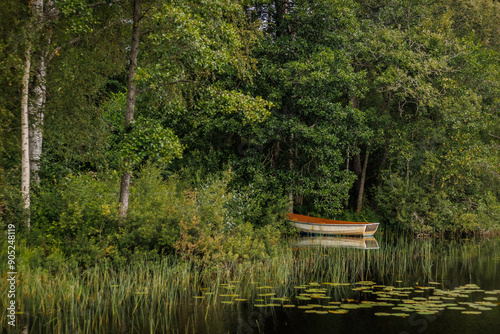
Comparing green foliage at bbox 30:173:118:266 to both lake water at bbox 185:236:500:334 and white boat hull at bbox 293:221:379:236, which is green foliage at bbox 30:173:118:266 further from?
white boat hull at bbox 293:221:379:236

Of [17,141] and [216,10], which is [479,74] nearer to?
[216,10]

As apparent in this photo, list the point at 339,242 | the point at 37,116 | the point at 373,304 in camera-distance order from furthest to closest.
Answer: the point at 339,242, the point at 37,116, the point at 373,304

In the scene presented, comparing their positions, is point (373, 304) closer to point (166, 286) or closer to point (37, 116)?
point (166, 286)

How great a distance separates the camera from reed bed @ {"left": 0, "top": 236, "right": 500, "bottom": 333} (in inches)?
353

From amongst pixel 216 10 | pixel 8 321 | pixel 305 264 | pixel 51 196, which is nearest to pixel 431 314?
pixel 305 264

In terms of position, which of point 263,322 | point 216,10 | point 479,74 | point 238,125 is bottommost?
point 263,322

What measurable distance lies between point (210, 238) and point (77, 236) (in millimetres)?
3454

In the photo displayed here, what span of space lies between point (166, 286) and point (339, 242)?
452 inches

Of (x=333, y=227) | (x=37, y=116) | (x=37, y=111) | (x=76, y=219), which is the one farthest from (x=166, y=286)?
(x=333, y=227)

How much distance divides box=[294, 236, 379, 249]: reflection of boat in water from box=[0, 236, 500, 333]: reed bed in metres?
3.37

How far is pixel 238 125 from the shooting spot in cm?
2050

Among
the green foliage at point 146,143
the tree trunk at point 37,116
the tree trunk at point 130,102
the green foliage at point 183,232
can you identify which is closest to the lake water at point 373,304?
the green foliage at point 183,232

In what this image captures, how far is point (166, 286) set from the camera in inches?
448

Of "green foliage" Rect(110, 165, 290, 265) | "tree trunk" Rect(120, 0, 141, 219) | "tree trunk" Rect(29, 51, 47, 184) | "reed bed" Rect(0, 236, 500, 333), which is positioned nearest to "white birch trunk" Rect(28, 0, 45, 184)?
"tree trunk" Rect(29, 51, 47, 184)
